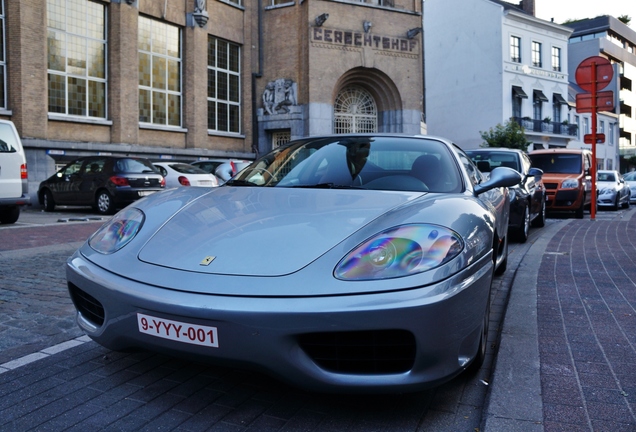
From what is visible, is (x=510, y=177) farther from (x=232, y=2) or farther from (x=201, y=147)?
(x=232, y=2)

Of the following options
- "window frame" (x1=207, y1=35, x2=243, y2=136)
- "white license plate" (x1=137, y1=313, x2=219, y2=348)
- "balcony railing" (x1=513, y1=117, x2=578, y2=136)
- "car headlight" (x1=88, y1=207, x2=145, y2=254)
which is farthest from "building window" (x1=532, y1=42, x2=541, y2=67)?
"white license plate" (x1=137, y1=313, x2=219, y2=348)

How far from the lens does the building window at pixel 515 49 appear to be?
4156 centimetres

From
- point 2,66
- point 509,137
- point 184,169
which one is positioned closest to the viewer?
point 184,169

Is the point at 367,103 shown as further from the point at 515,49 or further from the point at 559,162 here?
the point at 559,162

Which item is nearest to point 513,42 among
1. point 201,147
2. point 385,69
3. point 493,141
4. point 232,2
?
point 493,141

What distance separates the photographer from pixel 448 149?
166 inches

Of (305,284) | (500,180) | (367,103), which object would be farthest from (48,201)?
(367,103)

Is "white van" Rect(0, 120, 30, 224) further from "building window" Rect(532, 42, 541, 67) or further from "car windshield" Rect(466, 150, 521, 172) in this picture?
"building window" Rect(532, 42, 541, 67)

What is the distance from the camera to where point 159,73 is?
78.0 feet

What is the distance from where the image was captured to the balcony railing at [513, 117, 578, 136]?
42094mm

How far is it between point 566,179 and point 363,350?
44.4 feet

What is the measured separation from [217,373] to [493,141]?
36420 millimetres

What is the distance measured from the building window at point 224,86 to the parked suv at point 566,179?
15.2 meters

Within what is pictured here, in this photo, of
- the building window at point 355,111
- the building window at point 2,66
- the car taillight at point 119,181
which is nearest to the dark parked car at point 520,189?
the car taillight at point 119,181
